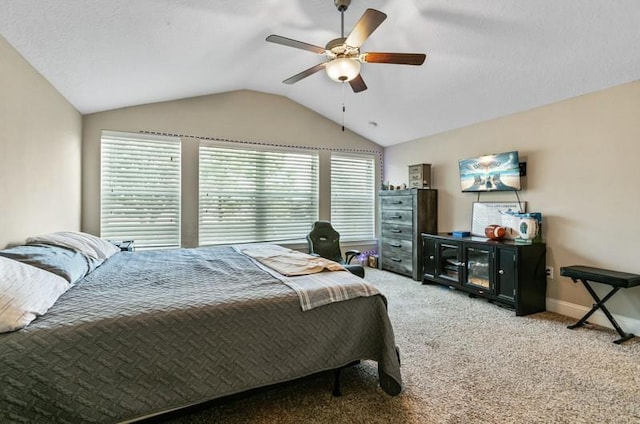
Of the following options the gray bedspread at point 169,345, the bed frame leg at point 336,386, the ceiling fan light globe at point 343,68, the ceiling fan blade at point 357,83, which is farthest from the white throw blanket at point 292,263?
the ceiling fan blade at point 357,83

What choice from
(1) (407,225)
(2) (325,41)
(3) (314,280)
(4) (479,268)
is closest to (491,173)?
(4) (479,268)

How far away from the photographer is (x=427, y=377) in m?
2.24

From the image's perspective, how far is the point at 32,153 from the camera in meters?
2.78

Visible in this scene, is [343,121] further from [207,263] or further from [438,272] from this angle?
[207,263]

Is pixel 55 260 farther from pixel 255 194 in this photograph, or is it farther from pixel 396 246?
pixel 396 246

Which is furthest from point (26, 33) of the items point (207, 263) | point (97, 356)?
point (97, 356)

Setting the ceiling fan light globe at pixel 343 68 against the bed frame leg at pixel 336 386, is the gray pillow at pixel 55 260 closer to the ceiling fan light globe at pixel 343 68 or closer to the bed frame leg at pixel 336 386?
the bed frame leg at pixel 336 386

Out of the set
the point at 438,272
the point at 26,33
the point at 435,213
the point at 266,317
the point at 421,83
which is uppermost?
the point at 421,83

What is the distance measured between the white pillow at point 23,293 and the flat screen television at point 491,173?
4.52 meters

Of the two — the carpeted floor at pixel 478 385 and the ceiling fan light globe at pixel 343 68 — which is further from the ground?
the ceiling fan light globe at pixel 343 68

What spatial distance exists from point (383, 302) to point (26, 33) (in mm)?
3223

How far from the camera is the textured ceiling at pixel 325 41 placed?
7.79 feet

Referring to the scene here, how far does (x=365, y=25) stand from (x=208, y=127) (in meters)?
3.33

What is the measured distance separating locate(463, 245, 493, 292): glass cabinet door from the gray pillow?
13.5 ft
